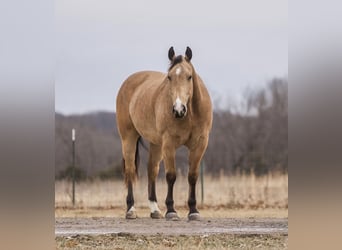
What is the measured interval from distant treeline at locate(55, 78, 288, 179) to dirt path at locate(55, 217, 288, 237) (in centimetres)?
988

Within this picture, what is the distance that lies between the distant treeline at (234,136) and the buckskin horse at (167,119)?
863cm

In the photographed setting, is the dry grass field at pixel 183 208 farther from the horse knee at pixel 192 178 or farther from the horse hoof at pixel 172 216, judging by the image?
the horse knee at pixel 192 178

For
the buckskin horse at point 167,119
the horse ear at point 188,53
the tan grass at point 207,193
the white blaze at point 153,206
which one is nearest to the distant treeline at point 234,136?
the tan grass at point 207,193

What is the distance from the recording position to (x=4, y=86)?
286 cm

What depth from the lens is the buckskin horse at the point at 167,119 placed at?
7836 millimetres

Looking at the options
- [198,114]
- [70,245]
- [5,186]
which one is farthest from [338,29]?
[198,114]

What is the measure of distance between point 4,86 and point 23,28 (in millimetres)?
241

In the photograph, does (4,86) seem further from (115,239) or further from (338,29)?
(115,239)

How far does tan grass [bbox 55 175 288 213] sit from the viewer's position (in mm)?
11711

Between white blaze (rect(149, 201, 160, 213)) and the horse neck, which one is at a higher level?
the horse neck

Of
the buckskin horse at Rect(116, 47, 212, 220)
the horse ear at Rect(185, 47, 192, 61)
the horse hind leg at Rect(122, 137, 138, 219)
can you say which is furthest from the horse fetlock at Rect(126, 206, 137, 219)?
the horse ear at Rect(185, 47, 192, 61)

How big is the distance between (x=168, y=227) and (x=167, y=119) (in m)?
1.34

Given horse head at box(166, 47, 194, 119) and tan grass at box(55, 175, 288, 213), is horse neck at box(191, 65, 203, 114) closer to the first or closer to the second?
horse head at box(166, 47, 194, 119)

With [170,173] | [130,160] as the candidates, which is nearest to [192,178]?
[170,173]
